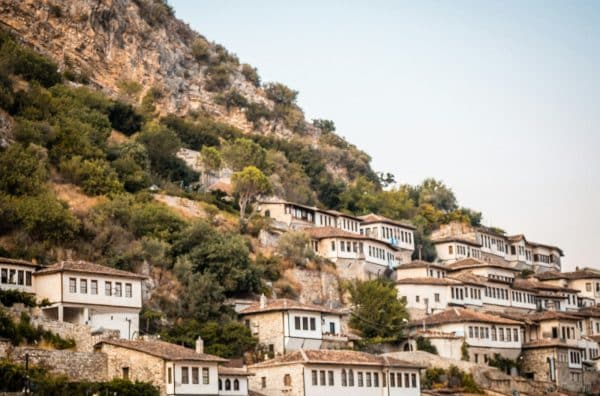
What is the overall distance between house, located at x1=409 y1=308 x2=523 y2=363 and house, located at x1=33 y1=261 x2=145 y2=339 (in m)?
25.3

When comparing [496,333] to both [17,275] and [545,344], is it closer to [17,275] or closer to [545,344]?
[545,344]

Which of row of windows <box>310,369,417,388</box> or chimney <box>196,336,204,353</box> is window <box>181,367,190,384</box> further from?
row of windows <box>310,369,417,388</box>

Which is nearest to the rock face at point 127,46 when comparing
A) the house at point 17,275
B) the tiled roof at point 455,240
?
the tiled roof at point 455,240

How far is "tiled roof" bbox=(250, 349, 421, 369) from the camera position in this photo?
205 feet

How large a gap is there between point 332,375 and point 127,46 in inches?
2536

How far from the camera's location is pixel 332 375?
6309cm

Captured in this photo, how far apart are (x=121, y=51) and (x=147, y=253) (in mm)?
50916

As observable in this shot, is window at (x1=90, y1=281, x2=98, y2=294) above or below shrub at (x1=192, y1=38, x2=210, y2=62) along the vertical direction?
below

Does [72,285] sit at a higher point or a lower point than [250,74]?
lower

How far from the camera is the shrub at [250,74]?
138 m

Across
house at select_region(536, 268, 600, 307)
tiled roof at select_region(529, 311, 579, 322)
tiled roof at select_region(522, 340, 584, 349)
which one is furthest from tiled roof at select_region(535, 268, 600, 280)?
tiled roof at select_region(522, 340, 584, 349)

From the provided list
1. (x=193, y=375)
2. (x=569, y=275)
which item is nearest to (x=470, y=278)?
(x=569, y=275)

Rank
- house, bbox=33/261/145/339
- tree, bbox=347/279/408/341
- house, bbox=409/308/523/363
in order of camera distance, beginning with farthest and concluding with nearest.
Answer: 1. house, bbox=409/308/523/363
2. tree, bbox=347/279/408/341
3. house, bbox=33/261/145/339

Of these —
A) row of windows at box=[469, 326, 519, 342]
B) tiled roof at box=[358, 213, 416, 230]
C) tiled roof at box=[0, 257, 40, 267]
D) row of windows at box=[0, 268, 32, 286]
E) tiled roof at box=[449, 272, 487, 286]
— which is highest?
tiled roof at box=[358, 213, 416, 230]
